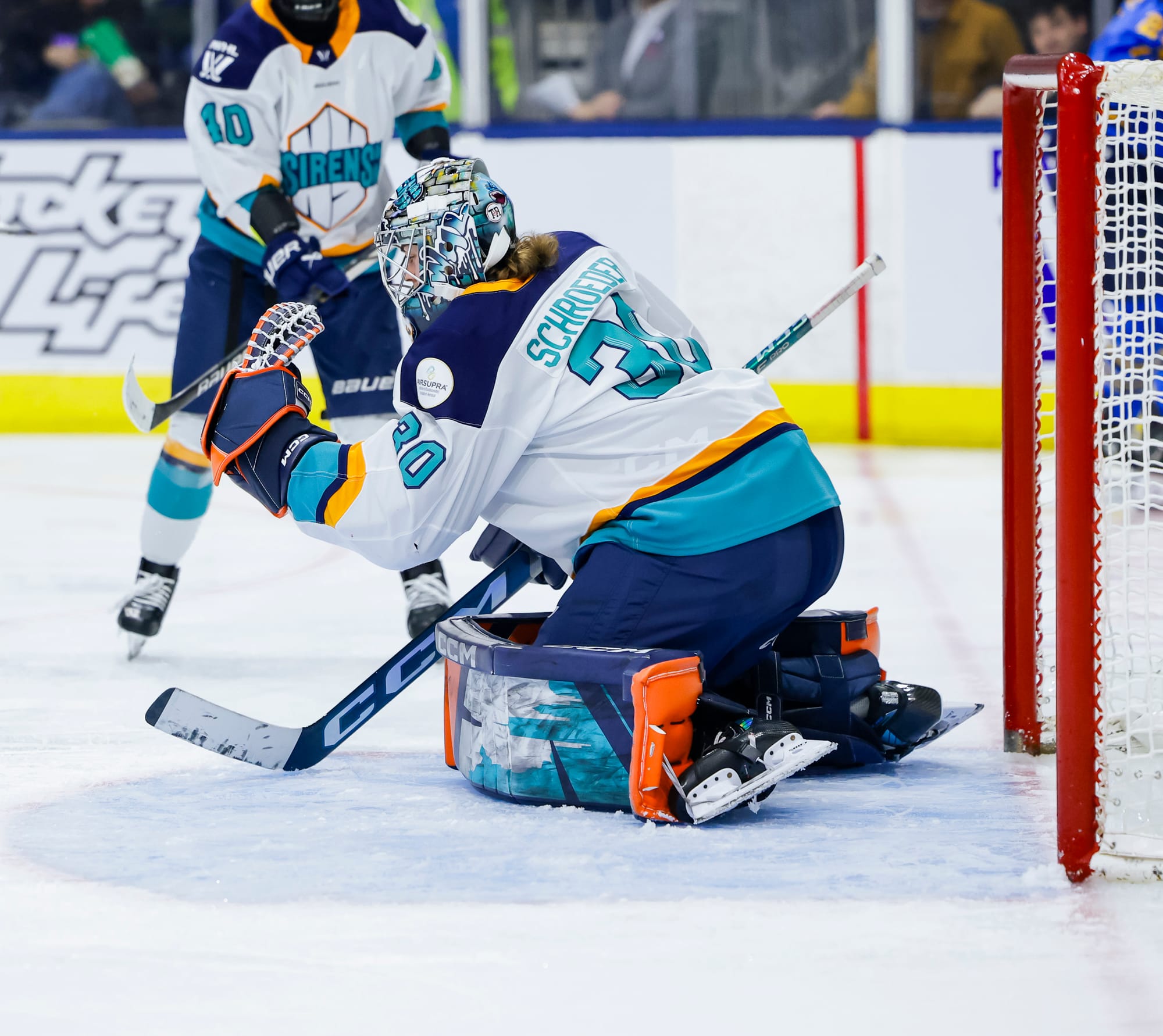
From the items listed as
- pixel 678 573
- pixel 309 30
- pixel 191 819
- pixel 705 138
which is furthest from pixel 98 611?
pixel 705 138

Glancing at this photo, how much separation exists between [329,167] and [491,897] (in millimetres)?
2072

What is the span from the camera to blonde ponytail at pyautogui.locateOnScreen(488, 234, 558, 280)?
7.32 feet

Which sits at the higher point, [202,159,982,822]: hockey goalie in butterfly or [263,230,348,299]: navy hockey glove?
[263,230,348,299]: navy hockey glove

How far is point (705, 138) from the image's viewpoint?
643 cm

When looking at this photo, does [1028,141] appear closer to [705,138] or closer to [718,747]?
[718,747]

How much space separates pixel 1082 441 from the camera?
1.85 meters

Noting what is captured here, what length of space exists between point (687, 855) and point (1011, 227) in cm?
105

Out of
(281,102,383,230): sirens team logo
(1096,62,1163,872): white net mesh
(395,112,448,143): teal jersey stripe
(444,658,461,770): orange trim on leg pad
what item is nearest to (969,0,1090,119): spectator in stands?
(395,112,448,143): teal jersey stripe

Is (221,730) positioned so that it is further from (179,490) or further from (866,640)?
(179,490)

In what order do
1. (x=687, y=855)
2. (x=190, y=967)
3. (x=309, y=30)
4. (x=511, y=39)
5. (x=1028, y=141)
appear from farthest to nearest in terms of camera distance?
(x=511, y=39) → (x=309, y=30) → (x=1028, y=141) → (x=687, y=855) → (x=190, y=967)

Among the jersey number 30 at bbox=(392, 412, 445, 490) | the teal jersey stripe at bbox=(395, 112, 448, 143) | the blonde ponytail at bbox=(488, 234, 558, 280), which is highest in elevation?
the teal jersey stripe at bbox=(395, 112, 448, 143)

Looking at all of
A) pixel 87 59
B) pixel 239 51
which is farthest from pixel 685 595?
pixel 87 59

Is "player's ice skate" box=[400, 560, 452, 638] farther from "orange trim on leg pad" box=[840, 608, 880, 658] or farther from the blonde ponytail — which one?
the blonde ponytail

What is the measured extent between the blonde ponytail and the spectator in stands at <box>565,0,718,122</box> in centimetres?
454
